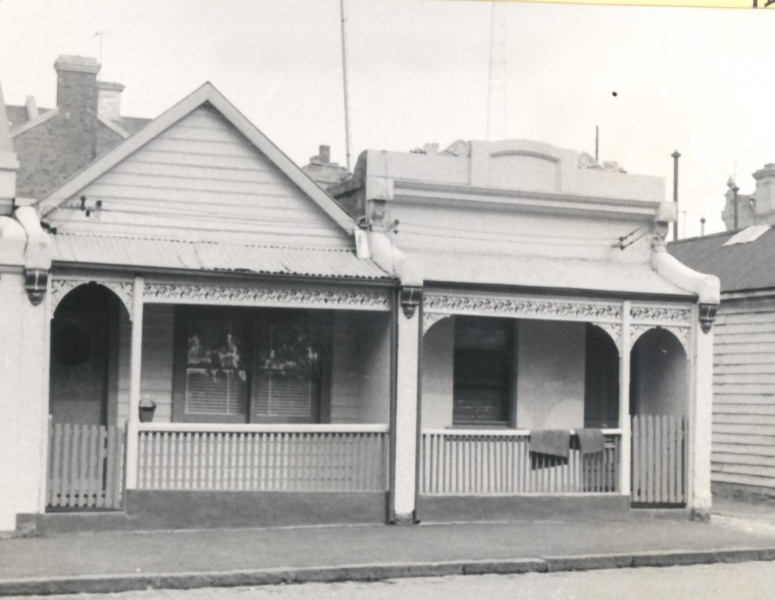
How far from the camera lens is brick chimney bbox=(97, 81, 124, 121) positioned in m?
41.8

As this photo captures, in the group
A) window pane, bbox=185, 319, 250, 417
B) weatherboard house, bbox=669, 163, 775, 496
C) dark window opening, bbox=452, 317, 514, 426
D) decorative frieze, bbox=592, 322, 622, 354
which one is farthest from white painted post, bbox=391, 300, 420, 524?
weatherboard house, bbox=669, 163, 775, 496

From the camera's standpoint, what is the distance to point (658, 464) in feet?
55.4

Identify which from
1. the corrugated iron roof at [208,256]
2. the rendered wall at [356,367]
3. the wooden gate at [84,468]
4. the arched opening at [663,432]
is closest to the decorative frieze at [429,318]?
the rendered wall at [356,367]

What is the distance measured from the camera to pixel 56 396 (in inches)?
607

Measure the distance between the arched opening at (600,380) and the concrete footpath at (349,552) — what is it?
2.66 meters

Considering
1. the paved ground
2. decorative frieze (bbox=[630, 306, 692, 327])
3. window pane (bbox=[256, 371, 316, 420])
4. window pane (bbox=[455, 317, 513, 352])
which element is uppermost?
decorative frieze (bbox=[630, 306, 692, 327])

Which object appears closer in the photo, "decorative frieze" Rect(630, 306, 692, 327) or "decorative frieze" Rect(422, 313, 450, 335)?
"decorative frieze" Rect(422, 313, 450, 335)

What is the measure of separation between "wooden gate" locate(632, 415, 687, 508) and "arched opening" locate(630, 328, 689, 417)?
1.66 ft

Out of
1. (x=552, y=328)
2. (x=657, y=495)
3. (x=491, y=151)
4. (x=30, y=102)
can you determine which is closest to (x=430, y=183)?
(x=491, y=151)

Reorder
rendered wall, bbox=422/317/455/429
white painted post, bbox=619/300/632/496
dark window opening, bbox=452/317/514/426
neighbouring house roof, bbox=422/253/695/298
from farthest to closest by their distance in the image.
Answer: dark window opening, bbox=452/317/514/426, rendered wall, bbox=422/317/455/429, white painted post, bbox=619/300/632/496, neighbouring house roof, bbox=422/253/695/298

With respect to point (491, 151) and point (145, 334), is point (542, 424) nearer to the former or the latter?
point (491, 151)

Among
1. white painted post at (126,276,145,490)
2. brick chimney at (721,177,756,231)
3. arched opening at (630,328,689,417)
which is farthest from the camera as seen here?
brick chimney at (721,177,756,231)

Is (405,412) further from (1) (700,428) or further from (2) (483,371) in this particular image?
(1) (700,428)

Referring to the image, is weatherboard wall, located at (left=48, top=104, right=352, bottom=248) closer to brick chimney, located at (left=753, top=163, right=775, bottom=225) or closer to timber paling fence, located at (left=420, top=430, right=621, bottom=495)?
timber paling fence, located at (left=420, top=430, right=621, bottom=495)
